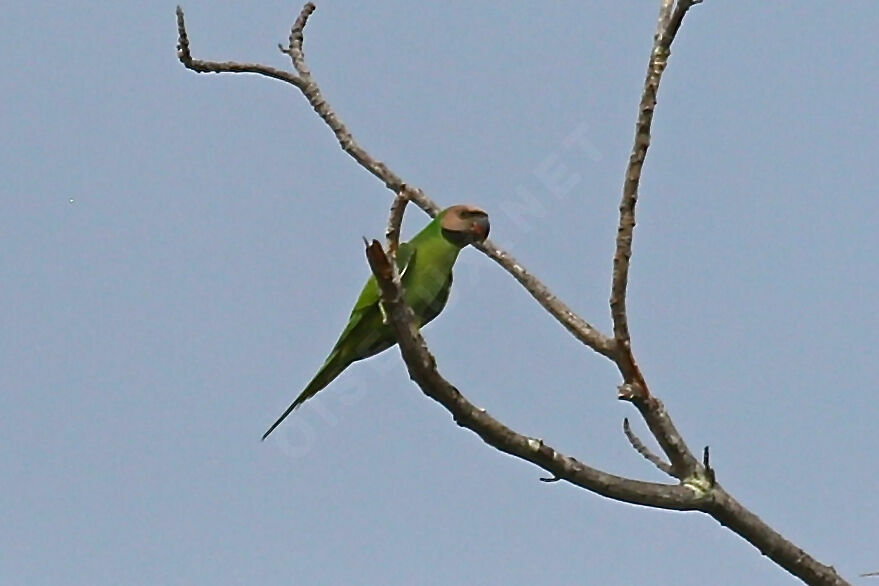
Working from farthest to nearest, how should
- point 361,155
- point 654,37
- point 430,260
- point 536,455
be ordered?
point 430,260
point 361,155
point 654,37
point 536,455

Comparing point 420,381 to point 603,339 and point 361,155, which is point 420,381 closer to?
point 603,339

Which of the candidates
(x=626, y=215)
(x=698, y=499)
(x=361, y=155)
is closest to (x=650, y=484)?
(x=698, y=499)

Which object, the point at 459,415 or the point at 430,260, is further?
the point at 430,260

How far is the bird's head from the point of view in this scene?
6121 mm

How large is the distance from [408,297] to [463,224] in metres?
0.63

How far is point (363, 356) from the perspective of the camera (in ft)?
22.0

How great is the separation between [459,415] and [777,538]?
1.18 meters

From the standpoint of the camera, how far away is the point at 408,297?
6590 millimetres

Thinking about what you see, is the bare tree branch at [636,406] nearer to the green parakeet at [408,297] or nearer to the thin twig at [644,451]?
the thin twig at [644,451]

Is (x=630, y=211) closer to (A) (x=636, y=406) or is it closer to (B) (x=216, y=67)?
(A) (x=636, y=406)

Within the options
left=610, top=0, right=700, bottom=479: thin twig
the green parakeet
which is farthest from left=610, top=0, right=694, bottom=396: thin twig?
the green parakeet

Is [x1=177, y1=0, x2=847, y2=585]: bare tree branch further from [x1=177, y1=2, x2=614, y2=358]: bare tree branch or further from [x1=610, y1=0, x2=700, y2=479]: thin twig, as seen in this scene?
[x1=177, y1=2, x2=614, y2=358]: bare tree branch

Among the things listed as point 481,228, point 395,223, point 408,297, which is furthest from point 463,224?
point 395,223

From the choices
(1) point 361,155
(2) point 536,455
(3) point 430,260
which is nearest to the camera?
(2) point 536,455
